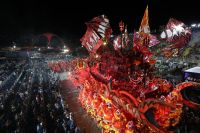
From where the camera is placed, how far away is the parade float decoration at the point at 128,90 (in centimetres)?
959

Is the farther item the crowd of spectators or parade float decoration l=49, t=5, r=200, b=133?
the crowd of spectators

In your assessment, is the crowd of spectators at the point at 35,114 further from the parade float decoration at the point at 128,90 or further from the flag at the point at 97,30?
the flag at the point at 97,30

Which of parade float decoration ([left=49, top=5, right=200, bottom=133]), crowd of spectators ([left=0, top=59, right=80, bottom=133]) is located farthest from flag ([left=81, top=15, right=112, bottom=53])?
crowd of spectators ([left=0, top=59, right=80, bottom=133])

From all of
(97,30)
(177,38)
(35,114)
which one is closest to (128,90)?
(177,38)

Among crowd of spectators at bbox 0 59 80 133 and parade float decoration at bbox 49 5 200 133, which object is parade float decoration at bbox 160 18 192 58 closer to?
parade float decoration at bbox 49 5 200 133

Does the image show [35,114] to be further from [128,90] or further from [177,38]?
[177,38]

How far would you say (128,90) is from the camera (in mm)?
12633

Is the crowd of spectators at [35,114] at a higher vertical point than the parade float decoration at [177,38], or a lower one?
lower

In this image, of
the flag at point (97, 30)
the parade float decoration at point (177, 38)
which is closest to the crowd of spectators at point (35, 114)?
the flag at point (97, 30)

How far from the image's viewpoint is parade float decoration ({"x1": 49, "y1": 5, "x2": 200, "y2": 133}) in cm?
959

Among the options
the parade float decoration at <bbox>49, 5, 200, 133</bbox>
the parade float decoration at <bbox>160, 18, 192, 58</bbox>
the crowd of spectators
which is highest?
the parade float decoration at <bbox>160, 18, 192, 58</bbox>

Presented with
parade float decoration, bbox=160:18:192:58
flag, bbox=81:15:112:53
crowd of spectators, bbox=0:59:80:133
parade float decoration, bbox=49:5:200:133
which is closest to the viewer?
parade float decoration, bbox=49:5:200:133

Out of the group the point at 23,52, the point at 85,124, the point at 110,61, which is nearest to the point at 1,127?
the point at 85,124

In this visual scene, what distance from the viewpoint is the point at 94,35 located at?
16.7m
